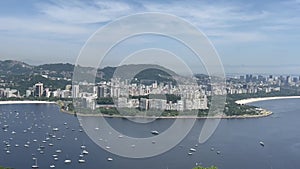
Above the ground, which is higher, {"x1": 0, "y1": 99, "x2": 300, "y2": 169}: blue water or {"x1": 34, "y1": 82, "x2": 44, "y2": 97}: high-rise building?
{"x1": 34, "y1": 82, "x2": 44, "y2": 97}: high-rise building

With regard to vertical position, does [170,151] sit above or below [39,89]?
below

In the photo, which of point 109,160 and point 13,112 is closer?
point 109,160

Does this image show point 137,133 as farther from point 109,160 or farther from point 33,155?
point 33,155

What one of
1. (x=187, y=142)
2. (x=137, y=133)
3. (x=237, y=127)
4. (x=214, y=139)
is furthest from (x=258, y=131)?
(x=137, y=133)

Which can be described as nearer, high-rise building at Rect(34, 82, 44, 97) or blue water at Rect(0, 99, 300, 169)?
blue water at Rect(0, 99, 300, 169)

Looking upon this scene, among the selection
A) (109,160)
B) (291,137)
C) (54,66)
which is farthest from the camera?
(54,66)

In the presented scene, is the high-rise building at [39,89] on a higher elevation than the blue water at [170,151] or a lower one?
higher

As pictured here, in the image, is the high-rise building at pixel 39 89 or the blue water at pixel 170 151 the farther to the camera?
the high-rise building at pixel 39 89

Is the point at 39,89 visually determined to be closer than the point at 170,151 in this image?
No
